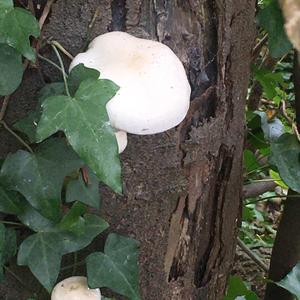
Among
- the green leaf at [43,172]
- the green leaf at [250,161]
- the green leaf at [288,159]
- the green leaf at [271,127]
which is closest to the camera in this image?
the green leaf at [43,172]

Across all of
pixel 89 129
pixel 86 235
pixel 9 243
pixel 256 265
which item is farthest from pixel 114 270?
pixel 256 265

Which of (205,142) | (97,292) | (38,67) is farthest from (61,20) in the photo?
(97,292)

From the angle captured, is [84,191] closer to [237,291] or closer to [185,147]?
[185,147]

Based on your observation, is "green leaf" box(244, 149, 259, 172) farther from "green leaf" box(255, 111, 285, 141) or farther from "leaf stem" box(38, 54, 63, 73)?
"leaf stem" box(38, 54, 63, 73)

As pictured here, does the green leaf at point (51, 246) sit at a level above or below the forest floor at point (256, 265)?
above

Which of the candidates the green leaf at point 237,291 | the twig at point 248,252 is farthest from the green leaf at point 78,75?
the twig at point 248,252

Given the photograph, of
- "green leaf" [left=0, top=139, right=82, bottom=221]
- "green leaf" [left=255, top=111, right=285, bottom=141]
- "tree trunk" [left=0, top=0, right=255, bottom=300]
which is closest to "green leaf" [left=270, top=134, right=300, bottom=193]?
"tree trunk" [left=0, top=0, right=255, bottom=300]

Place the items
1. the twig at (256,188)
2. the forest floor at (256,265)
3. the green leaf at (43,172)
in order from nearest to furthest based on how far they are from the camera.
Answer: the green leaf at (43,172), the twig at (256,188), the forest floor at (256,265)

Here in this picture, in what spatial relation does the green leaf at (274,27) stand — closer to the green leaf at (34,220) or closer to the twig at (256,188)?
the green leaf at (34,220)

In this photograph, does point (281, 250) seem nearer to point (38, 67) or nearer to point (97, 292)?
point (97, 292)

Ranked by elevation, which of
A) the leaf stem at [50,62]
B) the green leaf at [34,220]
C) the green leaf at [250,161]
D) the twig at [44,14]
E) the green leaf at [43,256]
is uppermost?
the twig at [44,14]
